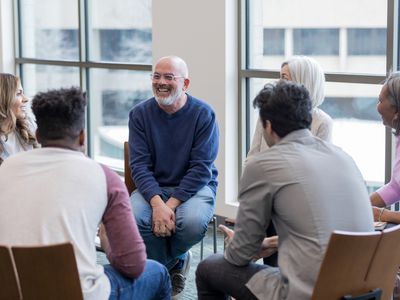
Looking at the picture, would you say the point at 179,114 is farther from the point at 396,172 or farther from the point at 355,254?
the point at 355,254

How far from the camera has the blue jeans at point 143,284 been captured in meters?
2.65

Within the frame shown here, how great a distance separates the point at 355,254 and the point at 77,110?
3.31 feet

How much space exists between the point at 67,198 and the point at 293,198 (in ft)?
2.37

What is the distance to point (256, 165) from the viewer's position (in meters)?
2.55

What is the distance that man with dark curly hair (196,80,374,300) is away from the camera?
250 cm

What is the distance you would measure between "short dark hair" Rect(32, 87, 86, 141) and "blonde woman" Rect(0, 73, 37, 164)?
4.33 ft

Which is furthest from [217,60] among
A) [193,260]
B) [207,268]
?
[207,268]

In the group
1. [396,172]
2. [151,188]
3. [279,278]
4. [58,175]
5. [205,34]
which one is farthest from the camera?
[205,34]

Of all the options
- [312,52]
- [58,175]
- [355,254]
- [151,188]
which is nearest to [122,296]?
[58,175]

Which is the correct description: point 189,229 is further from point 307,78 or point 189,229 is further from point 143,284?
point 143,284

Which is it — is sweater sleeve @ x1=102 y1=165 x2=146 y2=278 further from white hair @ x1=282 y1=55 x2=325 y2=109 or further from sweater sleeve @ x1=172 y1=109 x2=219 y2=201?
white hair @ x1=282 y1=55 x2=325 y2=109


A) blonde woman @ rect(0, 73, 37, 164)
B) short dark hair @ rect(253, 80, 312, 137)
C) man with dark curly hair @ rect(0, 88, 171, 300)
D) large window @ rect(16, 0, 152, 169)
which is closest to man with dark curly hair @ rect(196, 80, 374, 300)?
short dark hair @ rect(253, 80, 312, 137)

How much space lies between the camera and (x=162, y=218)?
3.75 meters

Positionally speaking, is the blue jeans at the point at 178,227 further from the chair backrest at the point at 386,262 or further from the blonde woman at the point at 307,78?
the chair backrest at the point at 386,262
